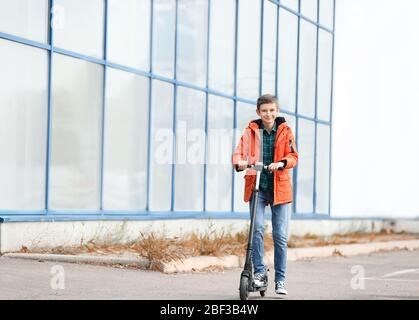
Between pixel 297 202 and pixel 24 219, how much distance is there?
13445 mm

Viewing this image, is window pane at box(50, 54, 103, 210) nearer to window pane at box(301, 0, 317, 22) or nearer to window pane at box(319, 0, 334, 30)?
window pane at box(301, 0, 317, 22)

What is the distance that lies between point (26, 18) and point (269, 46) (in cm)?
1072

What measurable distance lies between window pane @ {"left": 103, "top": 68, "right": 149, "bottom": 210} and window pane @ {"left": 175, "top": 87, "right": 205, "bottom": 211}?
138cm

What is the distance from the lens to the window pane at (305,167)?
26656 millimetres

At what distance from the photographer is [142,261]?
12.8 m

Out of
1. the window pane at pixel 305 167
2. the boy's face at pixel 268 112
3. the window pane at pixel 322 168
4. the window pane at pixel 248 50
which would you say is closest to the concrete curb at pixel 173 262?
the boy's face at pixel 268 112

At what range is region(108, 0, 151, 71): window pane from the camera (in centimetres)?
1708

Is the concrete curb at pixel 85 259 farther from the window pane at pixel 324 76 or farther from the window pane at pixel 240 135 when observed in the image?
the window pane at pixel 324 76

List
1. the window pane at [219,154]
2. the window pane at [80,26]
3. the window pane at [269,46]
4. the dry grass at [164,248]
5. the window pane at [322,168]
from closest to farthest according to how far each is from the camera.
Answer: the dry grass at [164,248] → the window pane at [80,26] → the window pane at [219,154] → the window pane at [269,46] → the window pane at [322,168]

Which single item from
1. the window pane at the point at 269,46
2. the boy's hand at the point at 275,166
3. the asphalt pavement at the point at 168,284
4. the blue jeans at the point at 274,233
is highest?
the window pane at the point at 269,46

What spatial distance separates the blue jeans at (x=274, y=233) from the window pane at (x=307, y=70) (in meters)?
17.1

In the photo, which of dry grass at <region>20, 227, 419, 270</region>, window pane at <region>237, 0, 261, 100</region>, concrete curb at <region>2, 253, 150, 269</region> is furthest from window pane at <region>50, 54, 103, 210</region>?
window pane at <region>237, 0, 261, 100</region>

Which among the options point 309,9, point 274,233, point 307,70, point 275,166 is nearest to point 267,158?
point 275,166
